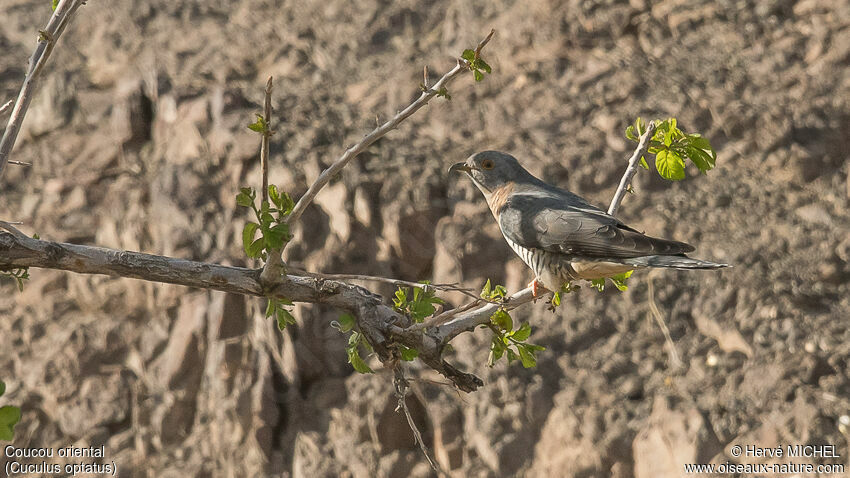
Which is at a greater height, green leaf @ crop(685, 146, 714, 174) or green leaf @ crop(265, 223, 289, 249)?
green leaf @ crop(685, 146, 714, 174)

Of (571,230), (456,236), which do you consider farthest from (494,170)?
(456,236)

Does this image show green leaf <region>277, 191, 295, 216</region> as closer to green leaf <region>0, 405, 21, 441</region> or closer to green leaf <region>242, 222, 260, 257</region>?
green leaf <region>242, 222, 260, 257</region>

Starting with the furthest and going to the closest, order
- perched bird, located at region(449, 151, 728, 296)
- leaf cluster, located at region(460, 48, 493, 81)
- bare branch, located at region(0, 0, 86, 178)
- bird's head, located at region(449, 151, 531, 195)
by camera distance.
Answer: bird's head, located at region(449, 151, 531, 195) < perched bird, located at region(449, 151, 728, 296) < bare branch, located at region(0, 0, 86, 178) < leaf cluster, located at region(460, 48, 493, 81)

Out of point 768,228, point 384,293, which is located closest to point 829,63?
point 768,228

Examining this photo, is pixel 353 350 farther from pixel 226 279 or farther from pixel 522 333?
pixel 522 333

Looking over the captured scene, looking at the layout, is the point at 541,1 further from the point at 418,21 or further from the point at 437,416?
Answer: the point at 437,416

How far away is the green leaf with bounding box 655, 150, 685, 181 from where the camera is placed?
12.2ft

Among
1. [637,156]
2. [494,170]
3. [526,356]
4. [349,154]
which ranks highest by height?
[494,170]

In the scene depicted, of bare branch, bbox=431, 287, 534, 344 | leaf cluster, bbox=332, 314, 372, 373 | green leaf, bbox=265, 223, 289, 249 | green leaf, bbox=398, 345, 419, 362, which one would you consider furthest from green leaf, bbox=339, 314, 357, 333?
green leaf, bbox=265, 223, 289, 249

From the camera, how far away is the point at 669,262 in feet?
13.2

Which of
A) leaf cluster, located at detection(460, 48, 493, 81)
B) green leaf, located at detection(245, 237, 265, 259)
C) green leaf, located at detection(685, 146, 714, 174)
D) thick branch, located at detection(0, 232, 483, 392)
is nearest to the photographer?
green leaf, located at detection(245, 237, 265, 259)

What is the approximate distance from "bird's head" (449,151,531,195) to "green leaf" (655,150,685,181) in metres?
1.84

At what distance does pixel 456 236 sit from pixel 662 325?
1.90m

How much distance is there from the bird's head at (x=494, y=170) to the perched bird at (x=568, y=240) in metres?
0.06
